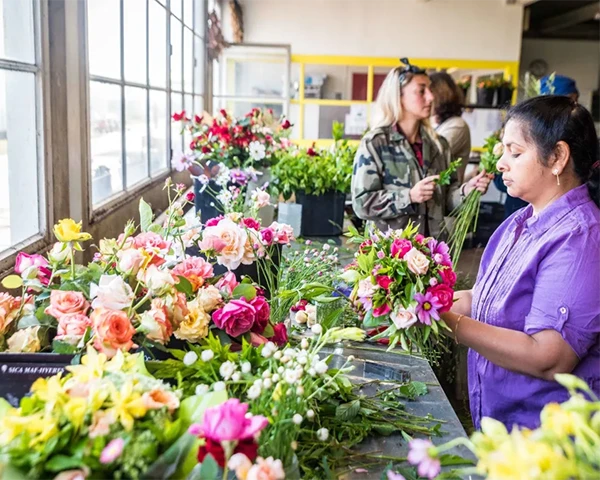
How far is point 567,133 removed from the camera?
5.05 ft

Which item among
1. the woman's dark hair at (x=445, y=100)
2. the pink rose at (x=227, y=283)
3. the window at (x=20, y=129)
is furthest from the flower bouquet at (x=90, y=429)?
the woman's dark hair at (x=445, y=100)

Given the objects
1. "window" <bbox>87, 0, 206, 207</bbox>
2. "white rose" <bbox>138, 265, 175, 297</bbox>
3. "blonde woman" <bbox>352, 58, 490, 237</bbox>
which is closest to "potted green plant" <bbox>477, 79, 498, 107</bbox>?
"window" <bbox>87, 0, 206, 207</bbox>

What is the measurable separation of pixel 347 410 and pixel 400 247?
35 centimetres

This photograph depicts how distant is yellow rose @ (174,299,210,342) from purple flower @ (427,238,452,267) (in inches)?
19.2

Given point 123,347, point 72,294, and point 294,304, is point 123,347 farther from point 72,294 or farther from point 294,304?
point 294,304

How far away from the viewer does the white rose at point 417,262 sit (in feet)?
4.41

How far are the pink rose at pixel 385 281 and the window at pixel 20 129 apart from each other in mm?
1152

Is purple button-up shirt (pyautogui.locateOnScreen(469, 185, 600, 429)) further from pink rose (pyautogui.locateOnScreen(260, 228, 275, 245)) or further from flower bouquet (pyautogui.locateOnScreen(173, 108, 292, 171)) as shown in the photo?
flower bouquet (pyautogui.locateOnScreen(173, 108, 292, 171))

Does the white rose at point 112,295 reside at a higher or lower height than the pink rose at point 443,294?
higher

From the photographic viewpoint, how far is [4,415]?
2.67 ft

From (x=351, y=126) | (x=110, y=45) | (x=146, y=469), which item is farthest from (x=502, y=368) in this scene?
(x=351, y=126)

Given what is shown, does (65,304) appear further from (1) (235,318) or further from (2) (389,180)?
(2) (389,180)

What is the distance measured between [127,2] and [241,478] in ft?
10.7

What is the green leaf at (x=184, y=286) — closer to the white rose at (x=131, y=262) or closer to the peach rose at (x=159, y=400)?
the white rose at (x=131, y=262)
